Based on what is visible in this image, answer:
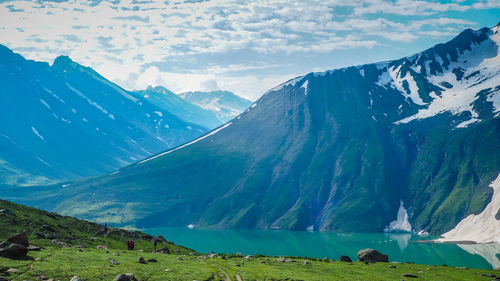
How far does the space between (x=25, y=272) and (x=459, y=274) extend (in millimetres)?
71288

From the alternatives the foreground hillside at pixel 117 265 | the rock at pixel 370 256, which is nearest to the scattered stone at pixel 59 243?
the foreground hillside at pixel 117 265

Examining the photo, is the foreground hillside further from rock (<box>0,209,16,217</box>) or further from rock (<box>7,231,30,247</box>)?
rock (<box>7,231,30,247</box>)

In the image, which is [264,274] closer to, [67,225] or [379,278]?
[379,278]

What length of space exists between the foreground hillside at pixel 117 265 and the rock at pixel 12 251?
44.7 inches

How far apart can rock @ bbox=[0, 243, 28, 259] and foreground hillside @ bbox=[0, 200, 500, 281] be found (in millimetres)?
1135

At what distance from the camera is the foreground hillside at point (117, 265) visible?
161ft

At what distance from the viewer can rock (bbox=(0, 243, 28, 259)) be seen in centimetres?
5012

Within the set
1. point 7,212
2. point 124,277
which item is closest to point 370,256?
point 124,277

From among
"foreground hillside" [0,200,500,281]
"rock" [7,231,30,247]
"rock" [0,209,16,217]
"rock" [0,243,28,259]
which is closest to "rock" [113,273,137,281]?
"foreground hillside" [0,200,500,281]

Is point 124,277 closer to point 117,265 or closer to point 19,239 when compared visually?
point 117,265

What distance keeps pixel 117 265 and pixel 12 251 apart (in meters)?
12.4

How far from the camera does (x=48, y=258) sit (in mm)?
53344

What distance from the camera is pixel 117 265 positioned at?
55.6 meters

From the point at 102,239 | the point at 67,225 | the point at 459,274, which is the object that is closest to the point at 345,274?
the point at 459,274
